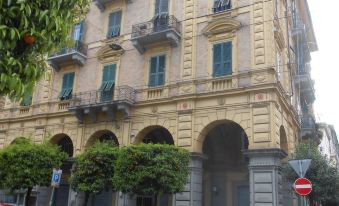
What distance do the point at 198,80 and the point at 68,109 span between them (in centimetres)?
813

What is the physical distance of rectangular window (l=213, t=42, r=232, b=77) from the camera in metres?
18.8

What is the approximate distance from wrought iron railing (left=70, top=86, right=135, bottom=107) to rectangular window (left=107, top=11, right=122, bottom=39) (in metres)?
3.86

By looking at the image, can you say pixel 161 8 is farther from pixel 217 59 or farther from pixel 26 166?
pixel 26 166

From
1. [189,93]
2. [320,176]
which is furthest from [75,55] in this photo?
[320,176]

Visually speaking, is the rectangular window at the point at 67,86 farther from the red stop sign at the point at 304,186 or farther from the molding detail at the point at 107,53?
the red stop sign at the point at 304,186

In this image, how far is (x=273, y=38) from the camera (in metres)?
18.5

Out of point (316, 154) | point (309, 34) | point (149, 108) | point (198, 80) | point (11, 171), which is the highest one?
point (309, 34)

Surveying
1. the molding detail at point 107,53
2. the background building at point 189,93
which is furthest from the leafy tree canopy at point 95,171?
the molding detail at point 107,53

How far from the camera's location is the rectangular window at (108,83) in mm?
21797

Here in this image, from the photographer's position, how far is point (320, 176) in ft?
53.4

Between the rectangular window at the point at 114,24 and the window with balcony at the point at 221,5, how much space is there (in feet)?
21.2

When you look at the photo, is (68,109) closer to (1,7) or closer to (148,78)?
(148,78)

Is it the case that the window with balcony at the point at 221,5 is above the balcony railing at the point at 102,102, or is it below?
above

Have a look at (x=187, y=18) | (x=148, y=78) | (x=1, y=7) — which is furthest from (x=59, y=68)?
(x=1, y=7)
